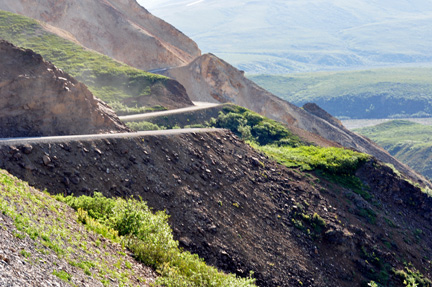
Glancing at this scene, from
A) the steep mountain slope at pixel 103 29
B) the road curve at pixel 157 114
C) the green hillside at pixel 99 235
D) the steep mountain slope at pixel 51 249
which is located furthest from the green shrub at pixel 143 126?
the steep mountain slope at pixel 103 29

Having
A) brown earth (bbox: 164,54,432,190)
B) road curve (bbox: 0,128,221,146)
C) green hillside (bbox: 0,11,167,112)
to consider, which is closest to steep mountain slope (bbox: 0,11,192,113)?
green hillside (bbox: 0,11,167,112)

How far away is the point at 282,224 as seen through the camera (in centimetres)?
2648

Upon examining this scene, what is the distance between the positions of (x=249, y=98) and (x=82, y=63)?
26623mm

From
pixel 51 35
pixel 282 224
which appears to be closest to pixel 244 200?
pixel 282 224

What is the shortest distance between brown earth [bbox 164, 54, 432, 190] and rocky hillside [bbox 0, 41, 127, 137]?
132ft

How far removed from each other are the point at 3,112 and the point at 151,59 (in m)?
50.0

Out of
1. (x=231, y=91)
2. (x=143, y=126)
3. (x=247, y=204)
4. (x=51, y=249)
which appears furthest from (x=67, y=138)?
(x=231, y=91)

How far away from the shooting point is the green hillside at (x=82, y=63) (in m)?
52.1

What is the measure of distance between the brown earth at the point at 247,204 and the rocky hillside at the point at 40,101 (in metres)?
2.95

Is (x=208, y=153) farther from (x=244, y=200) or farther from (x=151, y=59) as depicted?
(x=151, y=59)

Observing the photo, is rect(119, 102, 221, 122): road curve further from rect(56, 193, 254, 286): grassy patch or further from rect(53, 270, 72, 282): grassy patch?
rect(53, 270, 72, 282): grassy patch

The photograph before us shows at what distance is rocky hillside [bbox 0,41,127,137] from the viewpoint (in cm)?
2295

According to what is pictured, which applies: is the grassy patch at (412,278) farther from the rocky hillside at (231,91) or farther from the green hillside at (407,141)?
the green hillside at (407,141)

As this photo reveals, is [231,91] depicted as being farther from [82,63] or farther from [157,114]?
[157,114]
